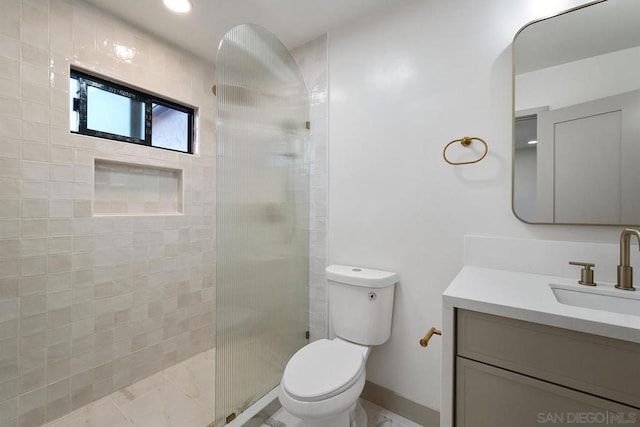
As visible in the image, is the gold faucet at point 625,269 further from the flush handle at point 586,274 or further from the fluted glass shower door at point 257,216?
the fluted glass shower door at point 257,216

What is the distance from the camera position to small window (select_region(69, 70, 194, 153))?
5.20 ft

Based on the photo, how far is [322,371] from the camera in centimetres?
120

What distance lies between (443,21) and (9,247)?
2.47 m

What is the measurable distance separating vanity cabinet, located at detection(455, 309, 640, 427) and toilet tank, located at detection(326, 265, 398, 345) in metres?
0.62

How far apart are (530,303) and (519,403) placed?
28 cm

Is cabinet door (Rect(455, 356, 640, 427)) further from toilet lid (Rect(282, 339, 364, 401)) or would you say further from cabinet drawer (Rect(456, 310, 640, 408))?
toilet lid (Rect(282, 339, 364, 401))

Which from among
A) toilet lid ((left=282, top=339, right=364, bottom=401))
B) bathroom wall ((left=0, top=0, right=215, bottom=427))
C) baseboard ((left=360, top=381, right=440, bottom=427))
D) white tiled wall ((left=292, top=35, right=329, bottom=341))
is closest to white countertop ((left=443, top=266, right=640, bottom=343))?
toilet lid ((left=282, top=339, right=364, bottom=401))

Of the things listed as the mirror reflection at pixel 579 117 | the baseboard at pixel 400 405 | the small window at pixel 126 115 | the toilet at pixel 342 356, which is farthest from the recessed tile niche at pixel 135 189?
the mirror reflection at pixel 579 117

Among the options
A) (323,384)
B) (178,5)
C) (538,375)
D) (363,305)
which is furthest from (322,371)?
(178,5)

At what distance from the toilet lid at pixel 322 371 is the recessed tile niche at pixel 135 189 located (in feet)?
4.77

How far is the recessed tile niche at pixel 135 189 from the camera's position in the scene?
1677 millimetres

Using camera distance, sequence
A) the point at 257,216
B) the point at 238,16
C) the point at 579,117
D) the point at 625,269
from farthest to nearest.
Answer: the point at 238,16 → the point at 257,216 → the point at 579,117 → the point at 625,269

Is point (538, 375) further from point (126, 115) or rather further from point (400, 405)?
point (126, 115)

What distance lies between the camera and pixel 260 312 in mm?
1472
